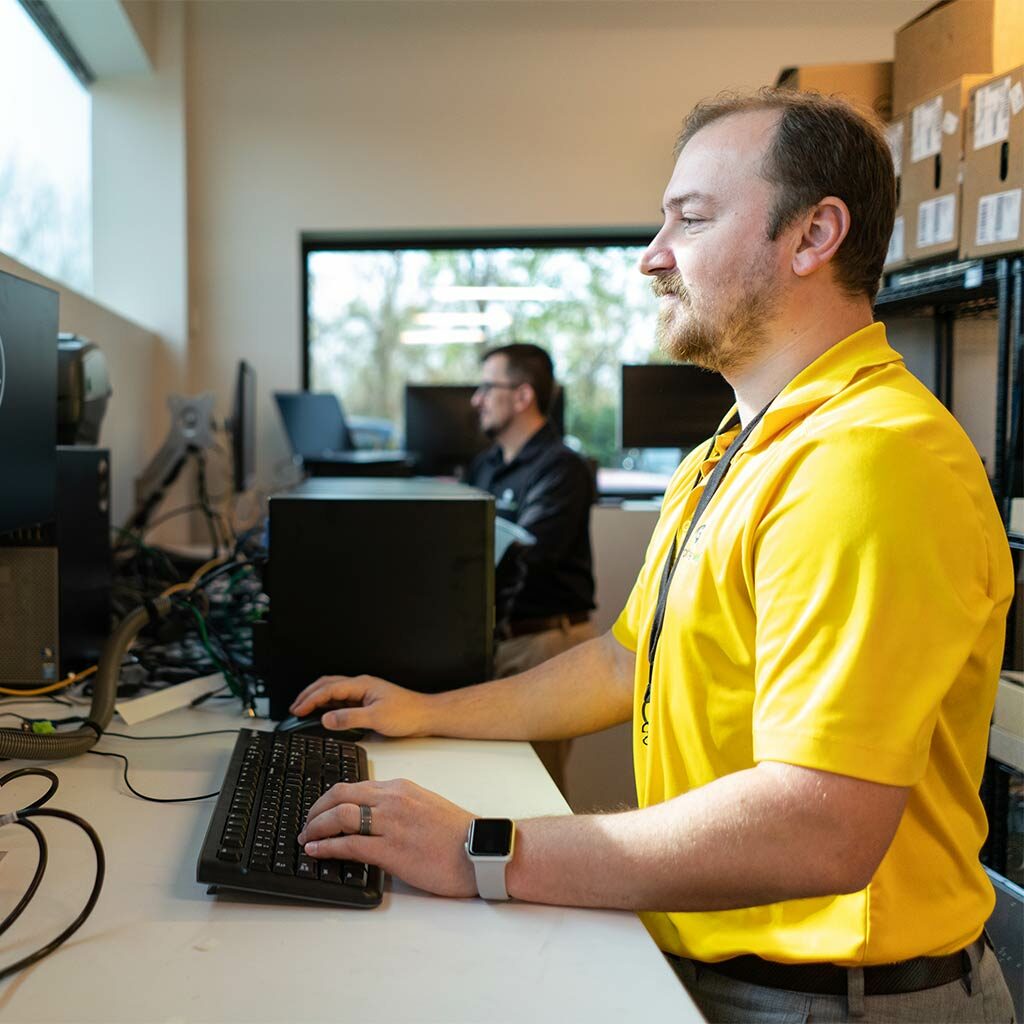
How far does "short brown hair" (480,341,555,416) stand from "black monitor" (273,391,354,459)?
3.07 feet

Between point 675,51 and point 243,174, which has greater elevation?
point 675,51

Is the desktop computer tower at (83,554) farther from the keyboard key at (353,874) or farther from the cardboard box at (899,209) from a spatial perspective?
the cardboard box at (899,209)

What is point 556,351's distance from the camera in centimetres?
448

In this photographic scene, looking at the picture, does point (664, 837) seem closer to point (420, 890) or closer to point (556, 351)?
point (420, 890)

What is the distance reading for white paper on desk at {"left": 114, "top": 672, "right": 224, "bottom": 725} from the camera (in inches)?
54.1

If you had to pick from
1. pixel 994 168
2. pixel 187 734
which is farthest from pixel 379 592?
pixel 994 168

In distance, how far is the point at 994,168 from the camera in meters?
2.20

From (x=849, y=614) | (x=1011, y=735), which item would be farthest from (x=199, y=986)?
(x=1011, y=735)

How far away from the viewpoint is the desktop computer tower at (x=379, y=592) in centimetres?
137

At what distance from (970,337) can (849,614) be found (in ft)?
7.67

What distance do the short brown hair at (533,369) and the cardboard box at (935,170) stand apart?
1252 millimetres

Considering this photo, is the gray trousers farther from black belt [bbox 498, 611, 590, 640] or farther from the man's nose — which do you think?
black belt [bbox 498, 611, 590, 640]

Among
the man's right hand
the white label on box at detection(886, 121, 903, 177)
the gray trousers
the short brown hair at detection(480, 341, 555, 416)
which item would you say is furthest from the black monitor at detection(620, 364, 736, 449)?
the gray trousers

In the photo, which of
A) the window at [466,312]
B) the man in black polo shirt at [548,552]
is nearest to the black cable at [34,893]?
the man in black polo shirt at [548,552]
